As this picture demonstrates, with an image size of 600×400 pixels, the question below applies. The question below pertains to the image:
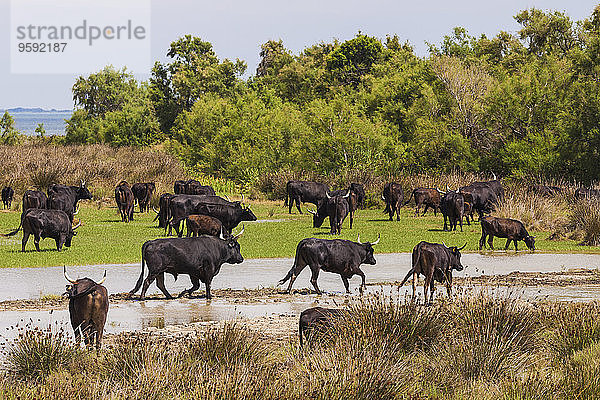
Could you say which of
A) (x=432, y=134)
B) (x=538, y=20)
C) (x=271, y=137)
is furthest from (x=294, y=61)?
(x=432, y=134)

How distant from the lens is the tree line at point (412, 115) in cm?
4091

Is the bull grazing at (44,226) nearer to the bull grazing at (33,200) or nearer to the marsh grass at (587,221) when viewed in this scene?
the bull grazing at (33,200)

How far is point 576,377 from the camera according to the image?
317 inches

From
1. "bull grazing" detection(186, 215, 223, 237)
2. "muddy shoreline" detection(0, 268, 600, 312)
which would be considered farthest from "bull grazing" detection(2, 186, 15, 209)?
"muddy shoreline" detection(0, 268, 600, 312)

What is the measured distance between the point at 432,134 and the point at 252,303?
33.2 metres

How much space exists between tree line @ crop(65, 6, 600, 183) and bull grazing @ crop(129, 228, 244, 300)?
1076 inches

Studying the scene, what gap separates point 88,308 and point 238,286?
21.3 feet

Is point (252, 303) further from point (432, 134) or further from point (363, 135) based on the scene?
point (432, 134)

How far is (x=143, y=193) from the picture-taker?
3356 centimetres

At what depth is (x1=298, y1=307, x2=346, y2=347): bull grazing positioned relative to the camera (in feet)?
30.3

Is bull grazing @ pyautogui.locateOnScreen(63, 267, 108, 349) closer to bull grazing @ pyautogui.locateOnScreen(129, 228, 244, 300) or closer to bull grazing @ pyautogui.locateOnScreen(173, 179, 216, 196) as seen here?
bull grazing @ pyautogui.locateOnScreen(129, 228, 244, 300)

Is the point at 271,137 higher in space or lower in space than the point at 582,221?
higher

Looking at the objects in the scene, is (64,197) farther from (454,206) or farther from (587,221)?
(587,221)

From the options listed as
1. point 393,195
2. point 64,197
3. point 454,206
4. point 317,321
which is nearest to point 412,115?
point 393,195
